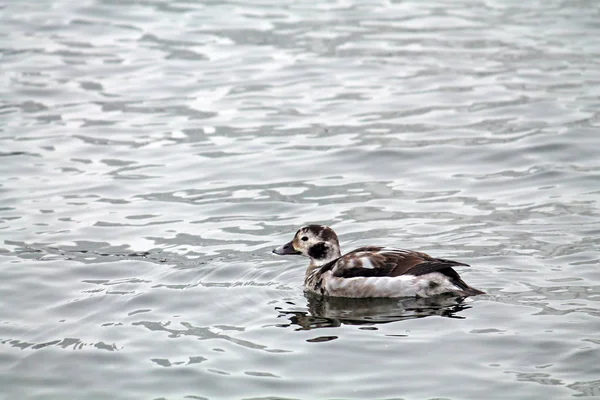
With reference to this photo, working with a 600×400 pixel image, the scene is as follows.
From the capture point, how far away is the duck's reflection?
36.0ft

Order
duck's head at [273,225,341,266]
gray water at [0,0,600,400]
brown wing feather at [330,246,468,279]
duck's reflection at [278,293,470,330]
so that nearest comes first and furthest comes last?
gray water at [0,0,600,400], duck's reflection at [278,293,470,330], brown wing feather at [330,246,468,279], duck's head at [273,225,341,266]

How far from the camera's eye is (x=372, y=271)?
38.5 feet

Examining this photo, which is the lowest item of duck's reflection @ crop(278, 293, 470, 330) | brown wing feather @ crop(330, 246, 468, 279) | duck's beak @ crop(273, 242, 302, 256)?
duck's reflection @ crop(278, 293, 470, 330)

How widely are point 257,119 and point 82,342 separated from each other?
8767 mm

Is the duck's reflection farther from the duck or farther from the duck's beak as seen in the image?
the duck's beak

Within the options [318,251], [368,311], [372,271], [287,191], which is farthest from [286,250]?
[287,191]

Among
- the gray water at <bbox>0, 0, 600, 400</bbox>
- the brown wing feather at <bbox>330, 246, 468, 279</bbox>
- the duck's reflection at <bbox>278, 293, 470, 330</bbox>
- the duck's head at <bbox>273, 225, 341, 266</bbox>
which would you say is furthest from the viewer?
the duck's head at <bbox>273, 225, 341, 266</bbox>

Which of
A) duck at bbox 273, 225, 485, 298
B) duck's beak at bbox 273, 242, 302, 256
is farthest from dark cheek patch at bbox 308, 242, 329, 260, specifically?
duck's beak at bbox 273, 242, 302, 256

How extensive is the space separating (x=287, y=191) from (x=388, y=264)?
3995 millimetres

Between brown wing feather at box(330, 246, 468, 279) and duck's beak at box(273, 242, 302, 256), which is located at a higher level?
brown wing feather at box(330, 246, 468, 279)

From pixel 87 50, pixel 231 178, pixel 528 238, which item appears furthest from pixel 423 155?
pixel 87 50

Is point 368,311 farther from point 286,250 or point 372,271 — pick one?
point 286,250

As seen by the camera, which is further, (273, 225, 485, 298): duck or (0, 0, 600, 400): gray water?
(273, 225, 485, 298): duck

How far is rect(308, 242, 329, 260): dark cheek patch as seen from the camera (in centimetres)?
1261
